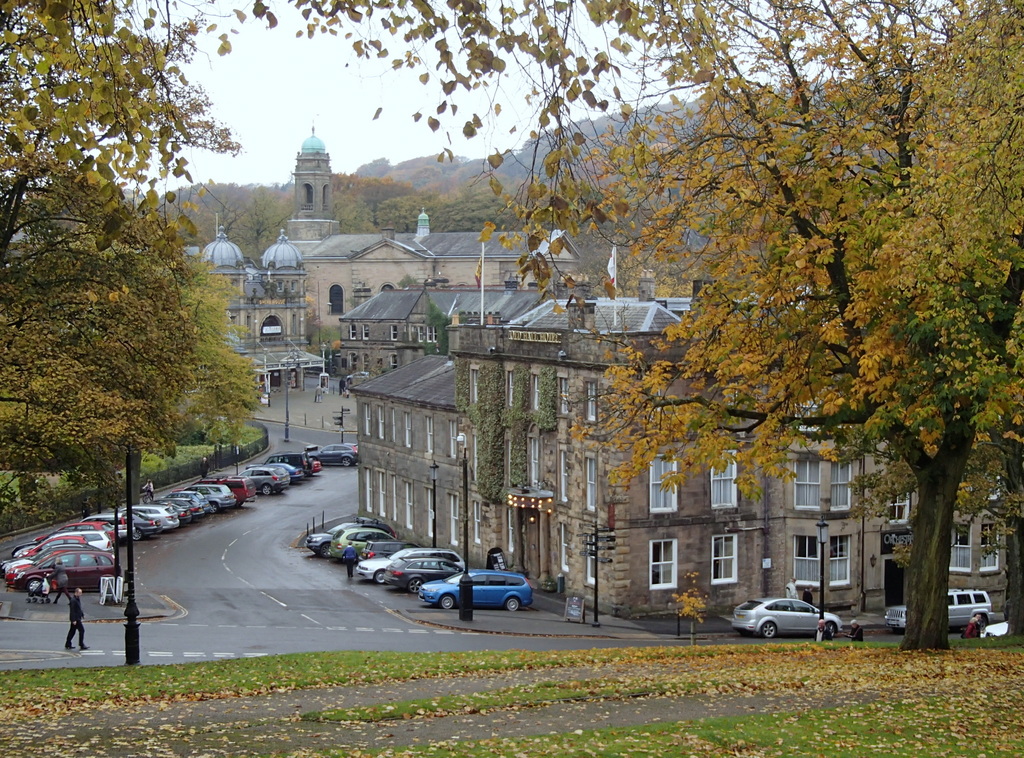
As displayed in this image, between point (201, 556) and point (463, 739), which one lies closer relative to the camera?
point (463, 739)

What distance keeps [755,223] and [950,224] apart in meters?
4.68

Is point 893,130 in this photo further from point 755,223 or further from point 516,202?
point 516,202

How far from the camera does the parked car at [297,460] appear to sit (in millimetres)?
77750

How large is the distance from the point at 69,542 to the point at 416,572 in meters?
13.0

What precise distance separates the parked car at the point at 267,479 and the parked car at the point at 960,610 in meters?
39.5

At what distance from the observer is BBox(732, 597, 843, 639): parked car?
38719mm

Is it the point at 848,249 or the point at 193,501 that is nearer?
the point at 848,249

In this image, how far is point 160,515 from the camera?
56.7 meters

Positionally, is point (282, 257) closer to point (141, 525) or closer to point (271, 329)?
point (271, 329)

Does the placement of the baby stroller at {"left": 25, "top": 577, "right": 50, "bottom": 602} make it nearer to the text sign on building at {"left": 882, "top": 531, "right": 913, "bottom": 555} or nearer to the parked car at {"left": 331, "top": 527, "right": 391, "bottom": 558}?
the parked car at {"left": 331, "top": 527, "right": 391, "bottom": 558}

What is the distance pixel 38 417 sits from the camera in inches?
1003

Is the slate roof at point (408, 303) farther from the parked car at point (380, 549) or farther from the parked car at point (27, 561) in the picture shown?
the parked car at point (27, 561)

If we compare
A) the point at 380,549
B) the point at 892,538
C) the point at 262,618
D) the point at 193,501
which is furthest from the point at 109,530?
the point at 892,538

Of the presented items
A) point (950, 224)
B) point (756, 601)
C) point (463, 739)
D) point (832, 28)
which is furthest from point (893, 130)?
point (756, 601)
